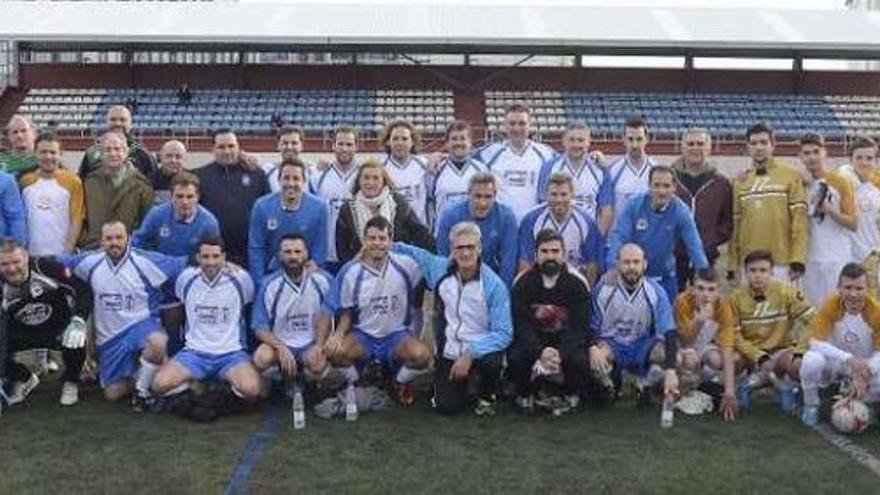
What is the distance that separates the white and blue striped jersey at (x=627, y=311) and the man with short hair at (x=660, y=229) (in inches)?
13.1

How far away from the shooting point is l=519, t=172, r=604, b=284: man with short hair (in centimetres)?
593

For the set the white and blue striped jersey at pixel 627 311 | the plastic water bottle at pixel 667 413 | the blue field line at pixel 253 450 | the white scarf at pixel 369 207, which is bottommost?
the blue field line at pixel 253 450

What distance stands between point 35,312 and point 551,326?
303cm

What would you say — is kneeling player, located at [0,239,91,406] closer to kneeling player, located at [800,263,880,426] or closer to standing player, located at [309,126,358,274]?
standing player, located at [309,126,358,274]

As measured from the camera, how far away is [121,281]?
575 centimetres

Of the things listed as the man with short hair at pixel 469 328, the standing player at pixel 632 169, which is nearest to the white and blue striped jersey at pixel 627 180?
the standing player at pixel 632 169

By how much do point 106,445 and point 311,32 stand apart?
19750 mm

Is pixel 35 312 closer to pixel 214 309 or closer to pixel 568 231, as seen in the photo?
pixel 214 309

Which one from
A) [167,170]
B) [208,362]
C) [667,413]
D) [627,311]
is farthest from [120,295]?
[667,413]

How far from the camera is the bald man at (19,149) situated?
635 centimetres

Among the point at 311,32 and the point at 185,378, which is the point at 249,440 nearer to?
the point at 185,378

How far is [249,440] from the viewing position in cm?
489

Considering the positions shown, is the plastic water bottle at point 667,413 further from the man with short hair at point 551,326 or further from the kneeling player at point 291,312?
the kneeling player at point 291,312

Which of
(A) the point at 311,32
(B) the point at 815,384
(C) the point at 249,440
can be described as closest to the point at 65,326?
(C) the point at 249,440
